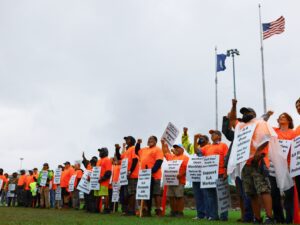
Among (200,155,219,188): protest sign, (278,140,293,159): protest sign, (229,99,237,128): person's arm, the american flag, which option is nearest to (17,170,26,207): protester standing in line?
(200,155,219,188): protest sign

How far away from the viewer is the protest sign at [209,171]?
31.8 feet

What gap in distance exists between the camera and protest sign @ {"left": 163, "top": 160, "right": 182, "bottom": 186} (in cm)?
1143

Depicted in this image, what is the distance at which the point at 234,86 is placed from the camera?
37469mm

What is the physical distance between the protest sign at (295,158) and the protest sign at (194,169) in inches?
123

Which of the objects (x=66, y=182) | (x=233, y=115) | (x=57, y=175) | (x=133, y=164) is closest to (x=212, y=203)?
(x=233, y=115)

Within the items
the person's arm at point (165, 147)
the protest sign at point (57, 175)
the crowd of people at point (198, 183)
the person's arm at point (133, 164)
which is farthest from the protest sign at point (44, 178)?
the person's arm at point (133, 164)

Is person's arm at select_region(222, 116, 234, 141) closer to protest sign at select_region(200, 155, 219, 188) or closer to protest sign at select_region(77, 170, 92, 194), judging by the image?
protest sign at select_region(200, 155, 219, 188)

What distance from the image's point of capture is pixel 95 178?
44.0 ft

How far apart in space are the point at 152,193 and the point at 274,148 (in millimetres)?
4252

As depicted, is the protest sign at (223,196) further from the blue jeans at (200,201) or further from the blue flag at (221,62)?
the blue flag at (221,62)

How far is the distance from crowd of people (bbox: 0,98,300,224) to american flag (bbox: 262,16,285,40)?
15512mm

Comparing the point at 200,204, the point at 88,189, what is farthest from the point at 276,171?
the point at 88,189

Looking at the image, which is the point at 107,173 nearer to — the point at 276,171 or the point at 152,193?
the point at 152,193

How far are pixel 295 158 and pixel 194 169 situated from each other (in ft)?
11.2
